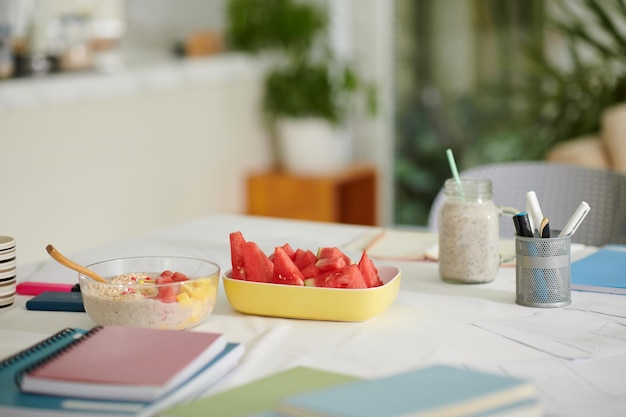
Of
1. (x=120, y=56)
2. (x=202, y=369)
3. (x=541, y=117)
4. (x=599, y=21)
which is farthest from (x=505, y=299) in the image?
(x=541, y=117)

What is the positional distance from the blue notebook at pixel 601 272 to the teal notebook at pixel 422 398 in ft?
2.08

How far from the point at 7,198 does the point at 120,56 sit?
82 centimetres

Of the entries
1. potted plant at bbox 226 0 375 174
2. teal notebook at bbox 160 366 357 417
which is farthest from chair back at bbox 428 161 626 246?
potted plant at bbox 226 0 375 174

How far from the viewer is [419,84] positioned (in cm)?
469

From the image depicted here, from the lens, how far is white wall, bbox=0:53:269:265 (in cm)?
309

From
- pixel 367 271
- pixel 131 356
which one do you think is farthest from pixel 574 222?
pixel 131 356

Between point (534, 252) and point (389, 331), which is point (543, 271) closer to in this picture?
point (534, 252)

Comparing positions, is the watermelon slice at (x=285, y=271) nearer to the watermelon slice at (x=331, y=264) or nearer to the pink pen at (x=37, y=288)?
the watermelon slice at (x=331, y=264)

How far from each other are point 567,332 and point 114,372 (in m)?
0.62

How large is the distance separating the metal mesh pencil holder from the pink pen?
715 mm

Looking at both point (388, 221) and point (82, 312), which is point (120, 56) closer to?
point (388, 221)

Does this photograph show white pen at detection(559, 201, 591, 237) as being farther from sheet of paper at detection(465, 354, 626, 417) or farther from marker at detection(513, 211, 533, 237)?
sheet of paper at detection(465, 354, 626, 417)

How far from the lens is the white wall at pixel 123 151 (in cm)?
309

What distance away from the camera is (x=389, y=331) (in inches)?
50.6
